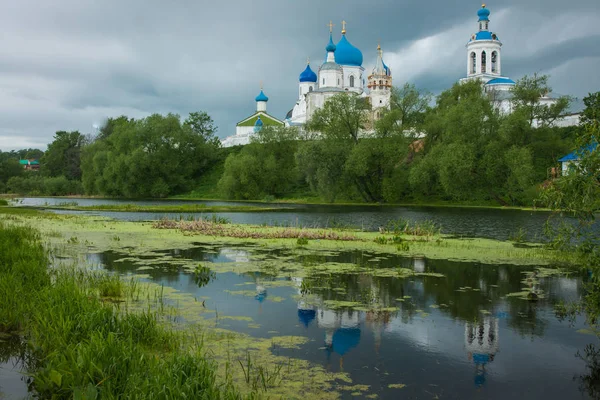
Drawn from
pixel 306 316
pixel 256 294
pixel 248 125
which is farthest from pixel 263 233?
pixel 248 125

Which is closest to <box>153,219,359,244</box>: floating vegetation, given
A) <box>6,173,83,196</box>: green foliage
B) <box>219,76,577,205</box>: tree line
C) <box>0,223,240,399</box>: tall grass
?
<box>0,223,240,399</box>: tall grass

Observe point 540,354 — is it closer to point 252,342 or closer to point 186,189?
point 252,342

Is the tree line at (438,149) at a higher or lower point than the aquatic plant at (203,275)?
higher

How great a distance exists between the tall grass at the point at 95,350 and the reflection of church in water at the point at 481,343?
3184mm

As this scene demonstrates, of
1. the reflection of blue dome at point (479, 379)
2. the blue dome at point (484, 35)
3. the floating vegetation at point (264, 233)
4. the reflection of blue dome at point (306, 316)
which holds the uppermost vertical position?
the blue dome at point (484, 35)

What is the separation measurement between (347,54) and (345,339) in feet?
294

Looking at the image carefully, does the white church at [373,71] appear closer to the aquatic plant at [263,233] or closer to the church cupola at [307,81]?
the church cupola at [307,81]

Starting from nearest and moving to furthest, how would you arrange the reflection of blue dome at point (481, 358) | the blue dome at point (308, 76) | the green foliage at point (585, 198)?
1. the reflection of blue dome at point (481, 358)
2. the green foliage at point (585, 198)
3. the blue dome at point (308, 76)

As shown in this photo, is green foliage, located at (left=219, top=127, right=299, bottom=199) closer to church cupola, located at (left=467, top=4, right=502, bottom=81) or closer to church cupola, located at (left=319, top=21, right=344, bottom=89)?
church cupola, located at (left=319, top=21, right=344, bottom=89)

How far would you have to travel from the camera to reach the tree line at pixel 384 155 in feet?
159

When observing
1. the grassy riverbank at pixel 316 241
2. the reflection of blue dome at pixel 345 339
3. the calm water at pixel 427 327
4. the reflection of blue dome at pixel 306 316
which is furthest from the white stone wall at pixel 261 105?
the reflection of blue dome at pixel 345 339

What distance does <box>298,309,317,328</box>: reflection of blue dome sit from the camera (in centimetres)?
845

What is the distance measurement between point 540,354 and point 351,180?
4836 centimetres

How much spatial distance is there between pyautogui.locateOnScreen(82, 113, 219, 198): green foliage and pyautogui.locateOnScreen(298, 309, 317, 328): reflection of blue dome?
67719mm
